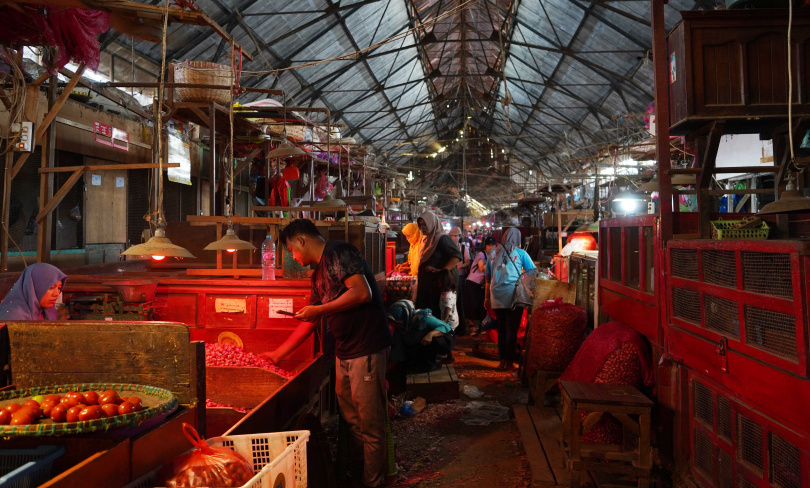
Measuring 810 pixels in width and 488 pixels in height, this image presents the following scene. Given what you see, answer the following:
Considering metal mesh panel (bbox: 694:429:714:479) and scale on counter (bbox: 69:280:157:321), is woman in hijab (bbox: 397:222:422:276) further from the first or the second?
metal mesh panel (bbox: 694:429:714:479)

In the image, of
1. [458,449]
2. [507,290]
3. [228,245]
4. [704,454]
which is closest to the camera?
[704,454]

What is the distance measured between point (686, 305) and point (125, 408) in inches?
131

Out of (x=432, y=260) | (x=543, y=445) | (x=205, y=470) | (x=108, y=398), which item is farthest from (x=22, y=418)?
(x=432, y=260)

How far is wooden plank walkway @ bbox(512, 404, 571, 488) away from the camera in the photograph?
3.95 m

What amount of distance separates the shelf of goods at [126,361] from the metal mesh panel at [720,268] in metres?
2.85

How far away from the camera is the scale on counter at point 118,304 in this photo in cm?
Result: 428

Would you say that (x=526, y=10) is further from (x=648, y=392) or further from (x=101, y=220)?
(x=648, y=392)

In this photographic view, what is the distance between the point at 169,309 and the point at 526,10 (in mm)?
13066

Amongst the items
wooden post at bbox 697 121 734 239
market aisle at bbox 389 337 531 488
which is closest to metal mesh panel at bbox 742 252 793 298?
wooden post at bbox 697 121 734 239

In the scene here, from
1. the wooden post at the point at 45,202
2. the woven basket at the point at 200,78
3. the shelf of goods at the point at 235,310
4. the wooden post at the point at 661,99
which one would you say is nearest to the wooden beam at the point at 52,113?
the wooden post at the point at 45,202

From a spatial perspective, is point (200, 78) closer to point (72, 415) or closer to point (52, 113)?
point (52, 113)

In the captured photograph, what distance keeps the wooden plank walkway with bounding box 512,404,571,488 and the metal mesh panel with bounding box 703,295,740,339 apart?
1.60 metres

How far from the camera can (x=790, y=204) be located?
2.99m

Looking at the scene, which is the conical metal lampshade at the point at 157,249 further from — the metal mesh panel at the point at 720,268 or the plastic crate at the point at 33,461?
the metal mesh panel at the point at 720,268
